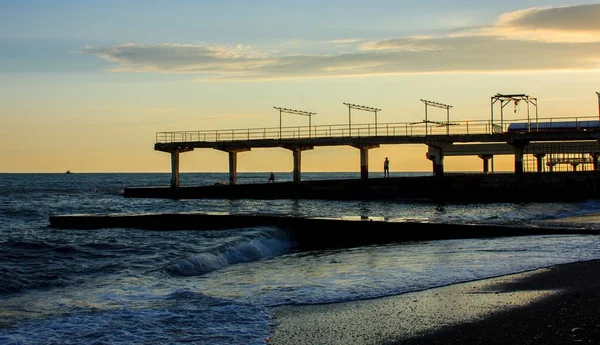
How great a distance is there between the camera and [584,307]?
10102 millimetres

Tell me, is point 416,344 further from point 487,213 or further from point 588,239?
point 487,213

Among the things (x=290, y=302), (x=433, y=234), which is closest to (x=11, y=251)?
(x=290, y=302)

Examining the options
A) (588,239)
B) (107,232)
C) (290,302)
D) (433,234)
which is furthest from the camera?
(107,232)

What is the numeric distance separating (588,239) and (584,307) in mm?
10727

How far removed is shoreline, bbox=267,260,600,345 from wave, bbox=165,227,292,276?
5.82 m

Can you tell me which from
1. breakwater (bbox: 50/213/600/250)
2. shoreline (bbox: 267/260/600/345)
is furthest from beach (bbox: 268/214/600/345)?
breakwater (bbox: 50/213/600/250)

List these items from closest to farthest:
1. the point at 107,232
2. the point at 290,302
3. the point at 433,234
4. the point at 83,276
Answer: the point at 290,302 → the point at 83,276 → the point at 433,234 → the point at 107,232

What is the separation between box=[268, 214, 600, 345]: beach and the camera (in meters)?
9.04

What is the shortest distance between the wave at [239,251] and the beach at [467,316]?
19.3ft

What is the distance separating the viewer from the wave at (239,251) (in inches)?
677

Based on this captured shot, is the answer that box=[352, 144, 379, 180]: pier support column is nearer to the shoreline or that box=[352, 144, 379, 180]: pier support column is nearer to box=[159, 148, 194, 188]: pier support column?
box=[159, 148, 194, 188]: pier support column

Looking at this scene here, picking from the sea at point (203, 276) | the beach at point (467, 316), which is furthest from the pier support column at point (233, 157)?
the beach at point (467, 316)

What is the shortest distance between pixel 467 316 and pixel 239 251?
10882 mm

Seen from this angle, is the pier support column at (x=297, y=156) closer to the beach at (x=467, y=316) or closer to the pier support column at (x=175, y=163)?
the pier support column at (x=175, y=163)
